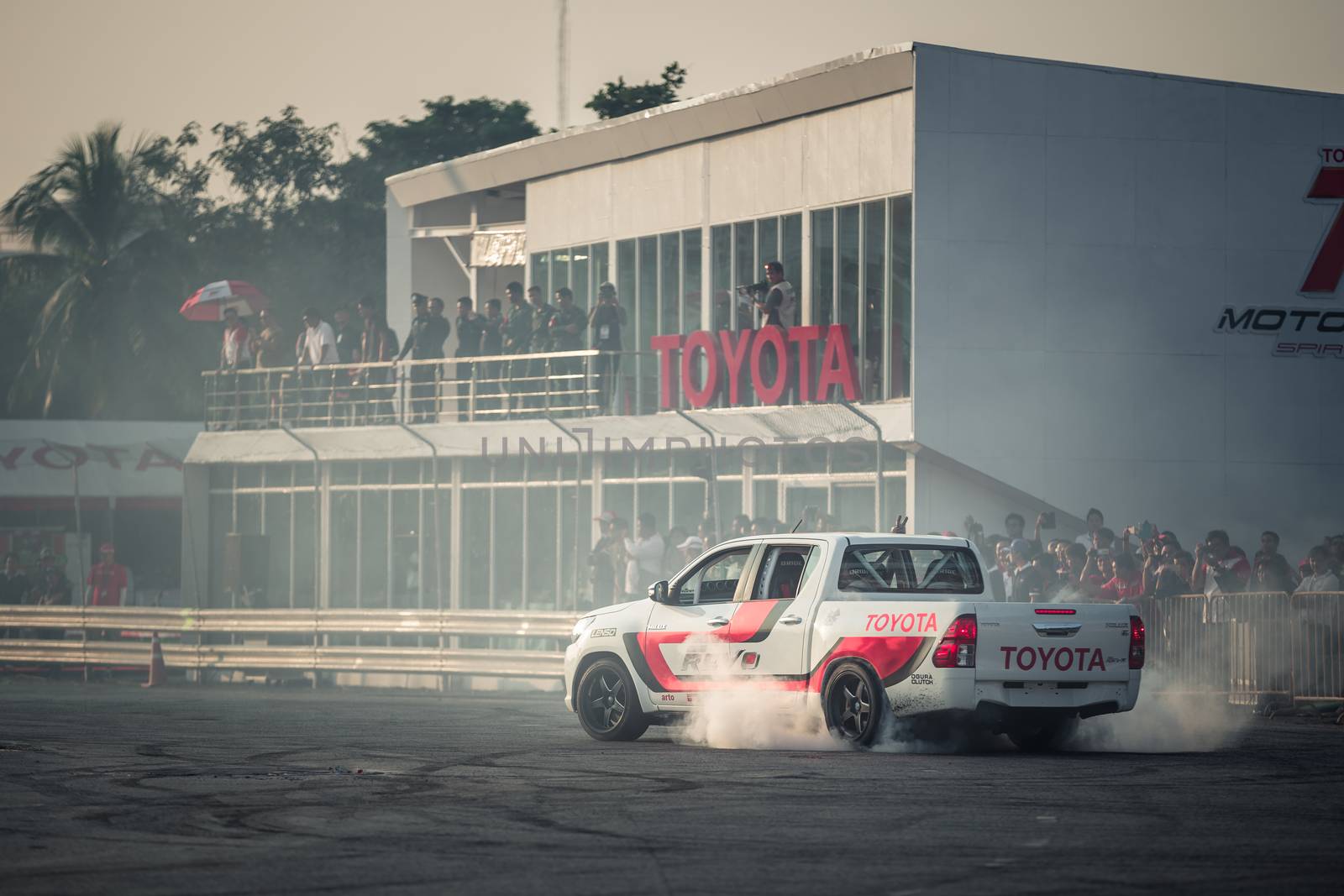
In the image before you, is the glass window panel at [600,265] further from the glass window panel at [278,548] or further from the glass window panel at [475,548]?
the glass window panel at [278,548]

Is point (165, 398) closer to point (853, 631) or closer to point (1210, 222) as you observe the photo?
point (1210, 222)

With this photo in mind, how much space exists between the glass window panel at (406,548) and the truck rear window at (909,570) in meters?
20.3

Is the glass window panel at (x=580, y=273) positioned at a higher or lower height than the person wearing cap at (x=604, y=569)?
higher

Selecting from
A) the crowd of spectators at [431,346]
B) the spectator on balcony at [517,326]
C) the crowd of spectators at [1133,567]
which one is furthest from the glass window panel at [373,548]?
the crowd of spectators at [1133,567]

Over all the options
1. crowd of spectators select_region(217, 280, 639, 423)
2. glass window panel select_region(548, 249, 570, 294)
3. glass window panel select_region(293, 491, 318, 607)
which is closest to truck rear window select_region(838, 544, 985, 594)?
crowd of spectators select_region(217, 280, 639, 423)

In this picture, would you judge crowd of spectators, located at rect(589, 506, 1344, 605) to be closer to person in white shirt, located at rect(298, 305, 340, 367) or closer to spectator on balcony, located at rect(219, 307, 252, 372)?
person in white shirt, located at rect(298, 305, 340, 367)

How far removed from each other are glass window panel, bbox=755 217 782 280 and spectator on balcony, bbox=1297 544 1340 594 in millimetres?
12534

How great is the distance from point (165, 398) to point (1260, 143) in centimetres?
4045

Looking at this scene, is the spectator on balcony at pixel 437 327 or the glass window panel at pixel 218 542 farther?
the glass window panel at pixel 218 542

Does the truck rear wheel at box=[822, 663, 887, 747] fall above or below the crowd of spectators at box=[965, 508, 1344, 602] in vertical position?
below

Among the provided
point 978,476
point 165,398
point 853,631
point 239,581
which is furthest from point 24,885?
point 165,398

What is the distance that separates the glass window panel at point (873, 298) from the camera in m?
27.7

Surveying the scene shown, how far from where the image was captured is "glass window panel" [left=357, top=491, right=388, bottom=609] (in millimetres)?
35312

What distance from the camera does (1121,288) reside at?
27.1 meters
